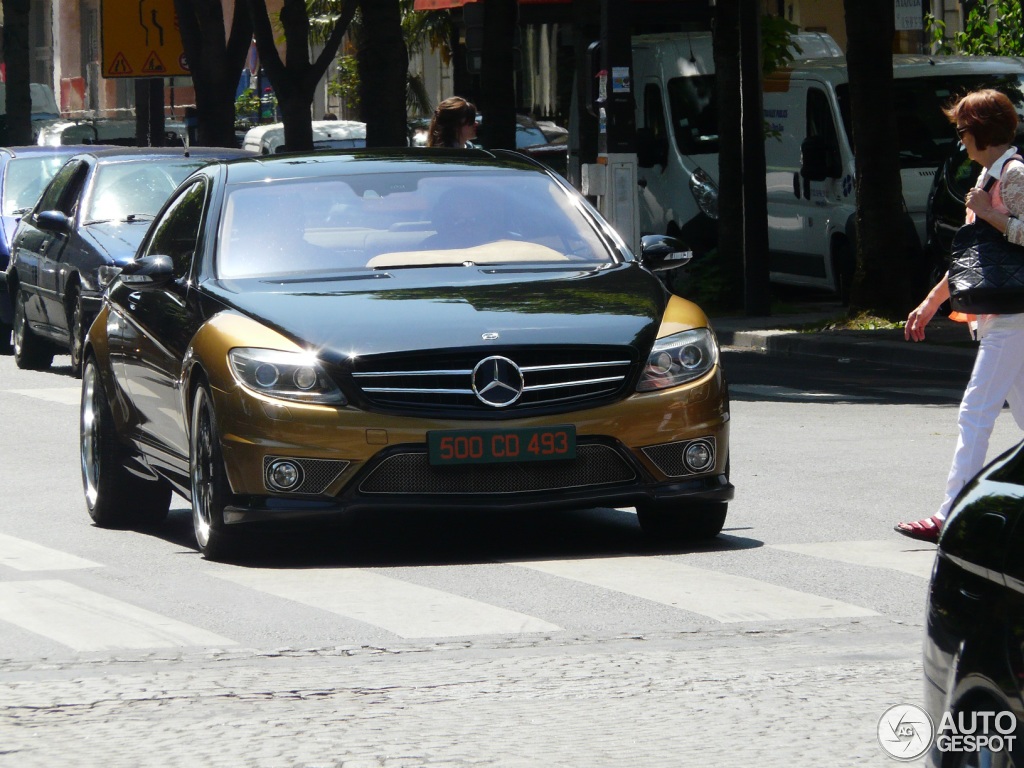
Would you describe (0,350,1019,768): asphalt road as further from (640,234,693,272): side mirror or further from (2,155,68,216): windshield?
(2,155,68,216): windshield

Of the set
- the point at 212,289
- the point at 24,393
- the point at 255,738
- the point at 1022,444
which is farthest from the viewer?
the point at 24,393

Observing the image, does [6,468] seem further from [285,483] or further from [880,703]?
[880,703]

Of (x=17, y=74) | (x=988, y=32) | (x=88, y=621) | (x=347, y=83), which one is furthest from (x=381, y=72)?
(x=347, y=83)

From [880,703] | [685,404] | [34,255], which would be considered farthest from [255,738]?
[34,255]

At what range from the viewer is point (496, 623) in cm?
720

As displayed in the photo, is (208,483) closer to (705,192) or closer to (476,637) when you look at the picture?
(476,637)

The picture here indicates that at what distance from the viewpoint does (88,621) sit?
24.2ft

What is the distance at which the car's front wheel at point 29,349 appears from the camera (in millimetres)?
18938

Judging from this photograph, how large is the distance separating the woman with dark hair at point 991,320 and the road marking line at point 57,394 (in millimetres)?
8526

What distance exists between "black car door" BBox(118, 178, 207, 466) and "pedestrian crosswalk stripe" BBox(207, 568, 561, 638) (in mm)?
983

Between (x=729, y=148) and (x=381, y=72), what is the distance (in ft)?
12.2

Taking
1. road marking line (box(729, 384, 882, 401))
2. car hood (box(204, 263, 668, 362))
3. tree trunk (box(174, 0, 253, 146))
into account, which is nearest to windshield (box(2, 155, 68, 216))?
tree trunk (box(174, 0, 253, 146))

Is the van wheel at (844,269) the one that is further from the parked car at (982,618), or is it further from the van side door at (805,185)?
the parked car at (982,618)

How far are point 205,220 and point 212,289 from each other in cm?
63
